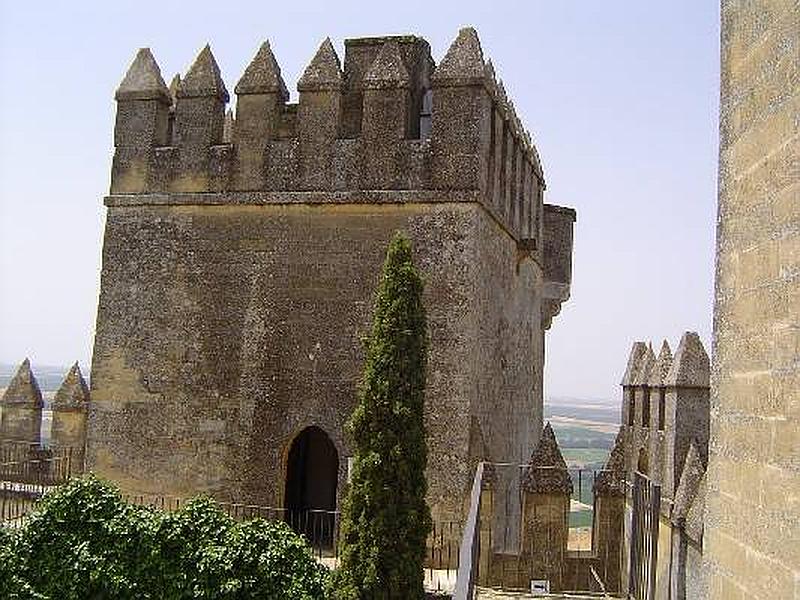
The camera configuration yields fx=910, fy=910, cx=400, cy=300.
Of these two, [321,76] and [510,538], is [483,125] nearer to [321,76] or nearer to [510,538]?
[321,76]

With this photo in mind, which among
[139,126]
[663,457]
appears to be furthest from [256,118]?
[663,457]

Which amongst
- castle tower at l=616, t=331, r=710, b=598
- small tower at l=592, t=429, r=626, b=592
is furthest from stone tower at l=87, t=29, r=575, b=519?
castle tower at l=616, t=331, r=710, b=598

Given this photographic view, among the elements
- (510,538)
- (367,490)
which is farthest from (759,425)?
(510,538)

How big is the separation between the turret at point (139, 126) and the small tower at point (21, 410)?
4440 millimetres

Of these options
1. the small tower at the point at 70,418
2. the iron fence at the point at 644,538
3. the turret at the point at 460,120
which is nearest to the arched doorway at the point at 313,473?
the small tower at the point at 70,418

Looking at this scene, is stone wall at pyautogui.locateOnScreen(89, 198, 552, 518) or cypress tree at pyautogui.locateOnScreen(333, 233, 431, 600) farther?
stone wall at pyautogui.locateOnScreen(89, 198, 552, 518)

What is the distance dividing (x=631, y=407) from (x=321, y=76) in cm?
739

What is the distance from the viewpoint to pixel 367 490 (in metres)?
11.4

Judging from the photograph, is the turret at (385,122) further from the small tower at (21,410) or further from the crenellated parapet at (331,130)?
the small tower at (21,410)

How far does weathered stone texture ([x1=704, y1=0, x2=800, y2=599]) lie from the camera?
2.91 m

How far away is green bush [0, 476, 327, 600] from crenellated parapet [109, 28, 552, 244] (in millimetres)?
4951

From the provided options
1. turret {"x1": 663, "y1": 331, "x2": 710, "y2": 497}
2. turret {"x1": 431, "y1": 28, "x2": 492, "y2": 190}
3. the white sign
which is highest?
turret {"x1": 431, "y1": 28, "x2": 492, "y2": 190}

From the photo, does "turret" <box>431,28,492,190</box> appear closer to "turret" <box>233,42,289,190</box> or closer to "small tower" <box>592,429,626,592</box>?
"turret" <box>233,42,289,190</box>

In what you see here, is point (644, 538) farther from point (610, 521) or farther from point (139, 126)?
point (139, 126)
